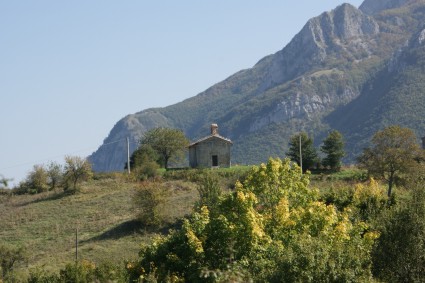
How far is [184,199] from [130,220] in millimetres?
6309

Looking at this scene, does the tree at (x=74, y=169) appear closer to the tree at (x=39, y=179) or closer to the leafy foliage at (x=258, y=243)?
the tree at (x=39, y=179)

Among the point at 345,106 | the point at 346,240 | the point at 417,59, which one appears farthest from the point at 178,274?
the point at 345,106

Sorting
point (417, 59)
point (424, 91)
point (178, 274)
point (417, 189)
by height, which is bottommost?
point (178, 274)

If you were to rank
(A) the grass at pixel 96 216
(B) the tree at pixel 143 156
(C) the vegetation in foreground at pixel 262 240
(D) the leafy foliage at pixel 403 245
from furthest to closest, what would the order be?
(B) the tree at pixel 143 156, (A) the grass at pixel 96 216, (D) the leafy foliage at pixel 403 245, (C) the vegetation in foreground at pixel 262 240

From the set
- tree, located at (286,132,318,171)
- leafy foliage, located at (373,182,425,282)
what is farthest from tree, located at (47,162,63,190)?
leafy foliage, located at (373,182,425,282)

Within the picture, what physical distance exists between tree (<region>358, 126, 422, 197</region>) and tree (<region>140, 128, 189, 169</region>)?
3051 centimetres

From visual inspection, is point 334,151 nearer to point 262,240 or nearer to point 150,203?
point 150,203

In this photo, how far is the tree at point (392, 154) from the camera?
1791 inches

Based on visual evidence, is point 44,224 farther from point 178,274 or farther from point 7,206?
point 178,274

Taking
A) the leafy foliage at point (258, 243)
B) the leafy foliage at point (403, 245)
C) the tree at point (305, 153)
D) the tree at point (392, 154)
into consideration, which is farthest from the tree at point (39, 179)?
the leafy foliage at point (403, 245)

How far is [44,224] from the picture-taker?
50.2 metres

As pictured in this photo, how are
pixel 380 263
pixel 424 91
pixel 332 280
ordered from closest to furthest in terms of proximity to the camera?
pixel 332 280 → pixel 380 263 → pixel 424 91

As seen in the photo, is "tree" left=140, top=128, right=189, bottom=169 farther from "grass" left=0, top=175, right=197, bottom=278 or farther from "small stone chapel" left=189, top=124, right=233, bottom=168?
"grass" left=0, top=175, right=197, bottom=278

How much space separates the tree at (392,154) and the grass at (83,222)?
598 inches
